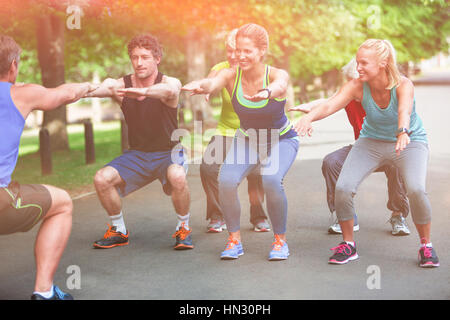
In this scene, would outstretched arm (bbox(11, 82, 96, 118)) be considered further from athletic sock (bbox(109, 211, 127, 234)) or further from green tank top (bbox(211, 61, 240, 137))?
green tank top (bbox(211, 61, 240, 137))

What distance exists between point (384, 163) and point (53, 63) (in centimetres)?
1070

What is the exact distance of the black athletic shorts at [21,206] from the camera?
421 cm

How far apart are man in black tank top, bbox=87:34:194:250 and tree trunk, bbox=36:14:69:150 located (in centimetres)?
897

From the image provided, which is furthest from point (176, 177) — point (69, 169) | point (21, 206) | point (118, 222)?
point (69, 169)

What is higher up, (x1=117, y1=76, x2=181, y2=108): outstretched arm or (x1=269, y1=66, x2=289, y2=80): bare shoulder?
(x1=269, y1=66, x2=289, y2=80): bare shoulder

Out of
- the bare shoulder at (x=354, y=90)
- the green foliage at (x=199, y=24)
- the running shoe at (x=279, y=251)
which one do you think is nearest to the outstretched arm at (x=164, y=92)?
the bare shoulder at (x=354, y=90)

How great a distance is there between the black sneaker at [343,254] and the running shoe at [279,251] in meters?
0.39

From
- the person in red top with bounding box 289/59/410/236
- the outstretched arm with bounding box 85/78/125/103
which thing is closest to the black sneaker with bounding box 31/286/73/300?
the outstretched arm with bounding box 85/78/125/103

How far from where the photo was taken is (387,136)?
18.2ft

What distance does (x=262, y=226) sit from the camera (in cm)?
668

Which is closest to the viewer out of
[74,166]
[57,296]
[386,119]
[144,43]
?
[57,296]

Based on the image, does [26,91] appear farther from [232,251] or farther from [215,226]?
[215,226]

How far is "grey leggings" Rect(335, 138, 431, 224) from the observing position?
5.25 meters

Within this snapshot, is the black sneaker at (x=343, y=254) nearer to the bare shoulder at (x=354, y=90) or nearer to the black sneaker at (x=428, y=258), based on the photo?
the black sneaker at (x=428, y=258)
